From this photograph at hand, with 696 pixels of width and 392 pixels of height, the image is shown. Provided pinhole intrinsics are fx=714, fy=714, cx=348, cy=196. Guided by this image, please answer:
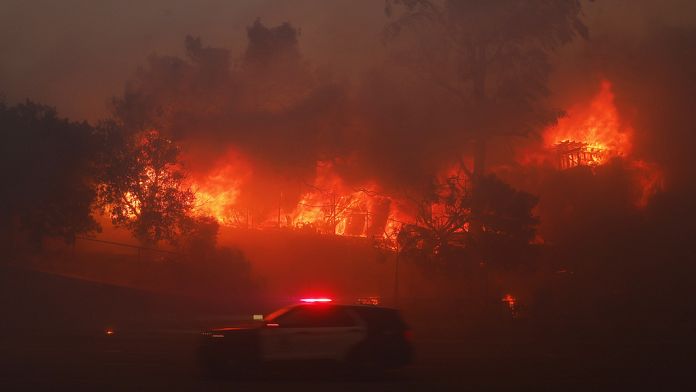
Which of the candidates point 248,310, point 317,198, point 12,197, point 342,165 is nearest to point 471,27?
point 342,165

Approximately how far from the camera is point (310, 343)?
538 inches

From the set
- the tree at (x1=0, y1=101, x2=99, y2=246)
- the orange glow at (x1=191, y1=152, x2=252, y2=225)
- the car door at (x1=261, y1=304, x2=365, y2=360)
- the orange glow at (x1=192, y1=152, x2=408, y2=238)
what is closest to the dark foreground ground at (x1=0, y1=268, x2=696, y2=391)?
the car door at (x1=261, y1=304, x2=365, y2=360)

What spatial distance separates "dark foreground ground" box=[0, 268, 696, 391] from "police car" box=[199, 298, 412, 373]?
37 cm

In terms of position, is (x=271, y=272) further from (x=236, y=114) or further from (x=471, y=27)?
(x=471, y=27)

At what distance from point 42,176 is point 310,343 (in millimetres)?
26158

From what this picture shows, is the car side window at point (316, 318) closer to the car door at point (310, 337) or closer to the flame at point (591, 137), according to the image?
the car door at point (310, 337)

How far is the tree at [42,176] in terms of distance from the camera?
35156mm

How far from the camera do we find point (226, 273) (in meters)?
35.6

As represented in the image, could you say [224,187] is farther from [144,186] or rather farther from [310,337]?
[310,337]

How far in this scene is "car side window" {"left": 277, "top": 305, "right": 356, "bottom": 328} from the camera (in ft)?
45.3

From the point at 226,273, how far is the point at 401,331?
2289 centimetres

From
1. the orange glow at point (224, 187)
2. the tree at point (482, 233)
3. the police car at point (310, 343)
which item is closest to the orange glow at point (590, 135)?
the tree at point (482, 233)

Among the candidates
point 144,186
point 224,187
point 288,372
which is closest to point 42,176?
point 144,186

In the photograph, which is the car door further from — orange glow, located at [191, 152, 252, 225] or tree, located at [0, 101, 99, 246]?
orange glow, located at [191, 152, 252, 225]
